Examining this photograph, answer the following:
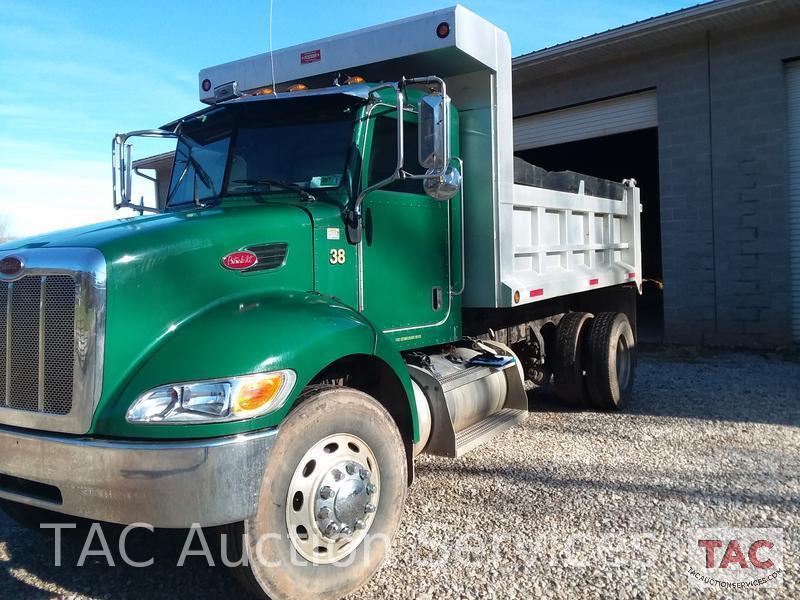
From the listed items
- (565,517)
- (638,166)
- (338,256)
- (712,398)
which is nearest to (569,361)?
(712,398)

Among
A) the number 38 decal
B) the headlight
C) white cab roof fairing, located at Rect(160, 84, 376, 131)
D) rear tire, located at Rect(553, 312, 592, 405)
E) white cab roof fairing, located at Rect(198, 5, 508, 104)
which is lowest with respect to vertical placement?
rear tire, located at Rect(553, 312, 592, 405)

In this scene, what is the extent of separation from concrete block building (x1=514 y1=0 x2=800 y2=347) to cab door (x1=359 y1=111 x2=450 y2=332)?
749cm

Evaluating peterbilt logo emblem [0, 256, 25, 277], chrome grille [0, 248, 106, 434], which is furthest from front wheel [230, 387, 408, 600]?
peterbilt logo emblem [0, 256, 25, 277]

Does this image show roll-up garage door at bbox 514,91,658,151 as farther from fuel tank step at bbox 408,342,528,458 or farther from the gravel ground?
fuel tank step at bbox 408,342,528,458

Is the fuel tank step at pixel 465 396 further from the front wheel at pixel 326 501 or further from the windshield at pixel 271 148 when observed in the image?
the windshield at pixel 271 148

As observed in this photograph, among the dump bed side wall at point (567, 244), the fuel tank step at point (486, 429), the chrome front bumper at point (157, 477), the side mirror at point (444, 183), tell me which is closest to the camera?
the chrome front bumper at point (157, 477)

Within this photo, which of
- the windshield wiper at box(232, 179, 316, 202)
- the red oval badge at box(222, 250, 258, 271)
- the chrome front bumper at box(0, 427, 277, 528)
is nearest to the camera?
the chrome front bumper at box(0, 427, 277, 528)

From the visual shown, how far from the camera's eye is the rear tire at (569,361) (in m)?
6.45

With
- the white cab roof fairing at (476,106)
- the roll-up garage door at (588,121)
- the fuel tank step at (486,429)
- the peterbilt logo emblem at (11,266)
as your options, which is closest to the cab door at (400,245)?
the white cab roof fairing at (476,106)

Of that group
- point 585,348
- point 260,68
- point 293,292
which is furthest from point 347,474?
point 585,348

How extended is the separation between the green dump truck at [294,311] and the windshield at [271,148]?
1 cm

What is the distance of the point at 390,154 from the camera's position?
408cm

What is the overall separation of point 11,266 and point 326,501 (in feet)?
5.78

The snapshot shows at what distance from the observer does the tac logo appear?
314cm
